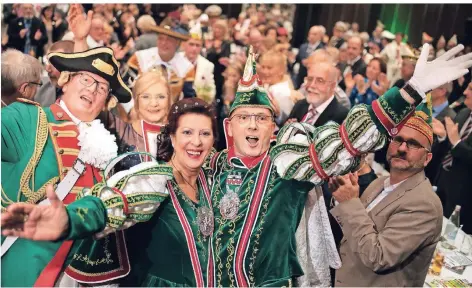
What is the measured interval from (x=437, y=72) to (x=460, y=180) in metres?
2.83

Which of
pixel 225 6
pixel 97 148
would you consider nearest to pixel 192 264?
pixel 97 148

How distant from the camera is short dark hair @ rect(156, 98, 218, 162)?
7.25 ft

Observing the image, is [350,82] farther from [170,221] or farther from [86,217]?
[86,217]

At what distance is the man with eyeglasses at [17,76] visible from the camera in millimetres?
2625

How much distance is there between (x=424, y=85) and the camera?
1.88 metres

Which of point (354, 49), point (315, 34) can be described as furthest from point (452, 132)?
point (315, 34)

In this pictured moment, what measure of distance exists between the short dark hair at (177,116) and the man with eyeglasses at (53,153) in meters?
0.21

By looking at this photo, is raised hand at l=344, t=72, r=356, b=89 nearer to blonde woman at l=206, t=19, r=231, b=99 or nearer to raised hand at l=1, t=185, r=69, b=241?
blonde woman at l=206, t=19, r=231, b=99

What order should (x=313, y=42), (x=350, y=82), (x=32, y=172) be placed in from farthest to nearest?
(x=313, y=42), (x=350, y=82), (x=32, y=172)

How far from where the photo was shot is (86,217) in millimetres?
1801

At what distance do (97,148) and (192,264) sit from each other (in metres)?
0.61

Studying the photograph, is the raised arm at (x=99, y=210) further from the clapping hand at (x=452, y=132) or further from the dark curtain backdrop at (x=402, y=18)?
the dark curtain backdrop at (x=402, y=18)

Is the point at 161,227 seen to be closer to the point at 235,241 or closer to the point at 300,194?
the point at 235,241

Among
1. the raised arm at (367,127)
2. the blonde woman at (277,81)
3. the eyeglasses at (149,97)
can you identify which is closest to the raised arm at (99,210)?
the raised arm at (367,127)
